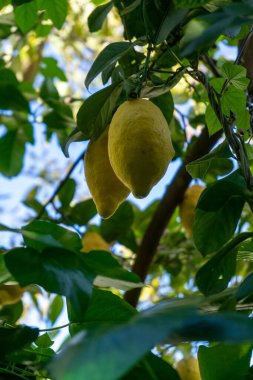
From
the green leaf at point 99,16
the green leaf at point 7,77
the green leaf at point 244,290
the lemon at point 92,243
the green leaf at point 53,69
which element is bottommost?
the lemon at point 92,243

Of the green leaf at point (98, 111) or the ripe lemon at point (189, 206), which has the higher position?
the green leaf at point (98, 111)

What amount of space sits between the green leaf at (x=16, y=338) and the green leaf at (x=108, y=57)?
272mm

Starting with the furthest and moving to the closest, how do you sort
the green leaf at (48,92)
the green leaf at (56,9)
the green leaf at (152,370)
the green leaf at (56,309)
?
1. the green leaf at (48,92)
2. the green leaf at (56,309)
3. the green leaf at (56,9)
4. the green leaf at (152,370)

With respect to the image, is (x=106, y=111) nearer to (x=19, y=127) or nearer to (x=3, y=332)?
(x=3, y=332)

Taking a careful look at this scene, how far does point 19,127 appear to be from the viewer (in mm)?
1399

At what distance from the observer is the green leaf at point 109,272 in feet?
1.75

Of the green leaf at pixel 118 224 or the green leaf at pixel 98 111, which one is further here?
the green leaf at pixel 118 224

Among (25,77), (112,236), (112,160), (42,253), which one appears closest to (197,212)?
(112,160)

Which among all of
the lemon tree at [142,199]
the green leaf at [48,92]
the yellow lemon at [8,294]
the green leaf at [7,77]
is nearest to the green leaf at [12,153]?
the green leaf at [48,92]

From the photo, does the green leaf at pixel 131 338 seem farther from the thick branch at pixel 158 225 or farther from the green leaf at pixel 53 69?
the green leaf at pixel 53 69

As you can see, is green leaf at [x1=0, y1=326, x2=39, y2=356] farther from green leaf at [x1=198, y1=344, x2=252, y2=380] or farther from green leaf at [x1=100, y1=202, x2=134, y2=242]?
green leaf at [x1=100, y1=202, x2=134, y2=242]

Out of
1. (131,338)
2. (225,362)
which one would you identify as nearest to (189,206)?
(225,362)

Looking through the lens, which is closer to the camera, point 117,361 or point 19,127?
point 117,361

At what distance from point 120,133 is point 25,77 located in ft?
5.32
